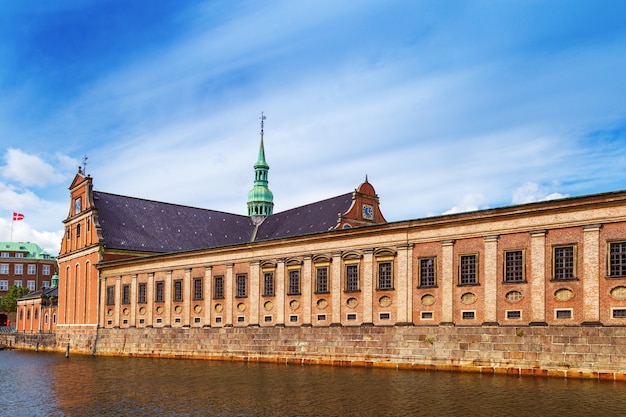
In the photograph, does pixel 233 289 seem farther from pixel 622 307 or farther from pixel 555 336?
pixel 622 307

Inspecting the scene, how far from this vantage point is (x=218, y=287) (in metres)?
54.7

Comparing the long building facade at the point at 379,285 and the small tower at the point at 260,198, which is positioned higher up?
the small tower at the point at 260,198

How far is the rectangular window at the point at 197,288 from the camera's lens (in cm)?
5616

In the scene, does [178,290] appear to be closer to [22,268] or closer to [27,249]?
[22,268]

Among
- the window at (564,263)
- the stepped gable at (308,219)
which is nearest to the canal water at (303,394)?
the window at (564,263)

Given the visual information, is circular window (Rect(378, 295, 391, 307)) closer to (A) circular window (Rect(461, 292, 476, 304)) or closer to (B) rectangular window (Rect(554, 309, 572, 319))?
(A) circular window (Rect(461, 292, 476, 304))

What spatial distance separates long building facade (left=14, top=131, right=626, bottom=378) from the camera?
34250 mm

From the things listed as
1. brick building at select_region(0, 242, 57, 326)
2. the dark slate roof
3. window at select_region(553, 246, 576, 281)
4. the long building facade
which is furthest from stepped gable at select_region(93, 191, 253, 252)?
brick building at select_region(0, 242, 57, 326)

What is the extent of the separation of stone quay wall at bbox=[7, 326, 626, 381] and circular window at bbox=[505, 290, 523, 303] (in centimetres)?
168

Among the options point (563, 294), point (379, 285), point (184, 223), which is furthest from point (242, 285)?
point (184, 223)

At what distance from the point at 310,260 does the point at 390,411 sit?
79.1 ft

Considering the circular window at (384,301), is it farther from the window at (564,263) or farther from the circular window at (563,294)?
the window at (564,263)

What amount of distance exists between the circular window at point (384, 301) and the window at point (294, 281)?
24.9 ft

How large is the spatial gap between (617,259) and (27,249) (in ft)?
467
